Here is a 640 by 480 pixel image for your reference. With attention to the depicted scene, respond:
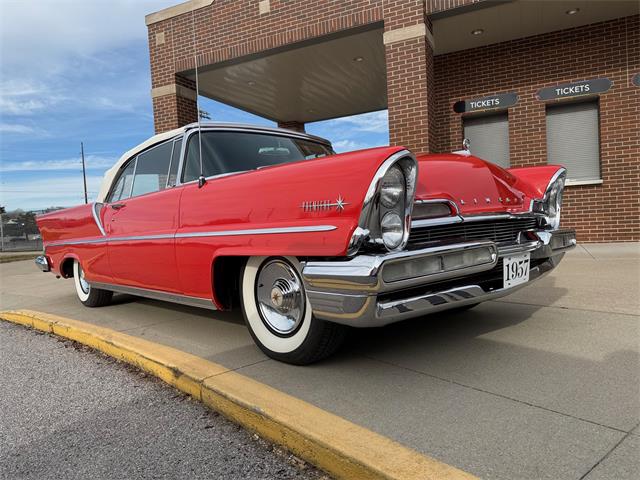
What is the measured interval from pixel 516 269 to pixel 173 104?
7928 millimetres

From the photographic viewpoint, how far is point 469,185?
2922 millimetres

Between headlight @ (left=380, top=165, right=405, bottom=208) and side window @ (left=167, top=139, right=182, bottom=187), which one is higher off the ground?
side window @ (left=167, top=139, right=182, bottom=187)

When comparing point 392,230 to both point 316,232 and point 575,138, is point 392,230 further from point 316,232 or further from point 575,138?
point 575,138

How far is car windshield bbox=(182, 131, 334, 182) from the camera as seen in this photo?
3.38m

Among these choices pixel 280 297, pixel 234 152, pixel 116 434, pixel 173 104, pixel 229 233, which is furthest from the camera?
pixel 173 104

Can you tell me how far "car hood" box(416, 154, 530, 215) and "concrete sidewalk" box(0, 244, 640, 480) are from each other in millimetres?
898

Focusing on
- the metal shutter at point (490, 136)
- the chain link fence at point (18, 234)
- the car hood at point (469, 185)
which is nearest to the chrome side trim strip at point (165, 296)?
the car hood at point (469, 185)

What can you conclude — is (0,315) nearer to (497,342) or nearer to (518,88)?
(497,342)

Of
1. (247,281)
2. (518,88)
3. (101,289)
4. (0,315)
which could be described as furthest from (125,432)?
(518,88)

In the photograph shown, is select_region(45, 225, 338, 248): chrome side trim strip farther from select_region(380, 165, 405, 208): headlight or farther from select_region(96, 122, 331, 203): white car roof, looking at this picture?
select_region(96, 122, 331, 203): white car roof

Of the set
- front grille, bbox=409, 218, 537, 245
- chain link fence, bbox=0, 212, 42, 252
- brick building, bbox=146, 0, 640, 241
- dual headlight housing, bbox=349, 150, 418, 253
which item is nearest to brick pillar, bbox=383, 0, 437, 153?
brick building, bbox=146, 0, 640, 241

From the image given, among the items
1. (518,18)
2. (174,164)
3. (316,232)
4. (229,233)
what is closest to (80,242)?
(174,164)

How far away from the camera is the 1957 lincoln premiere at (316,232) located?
225 cm

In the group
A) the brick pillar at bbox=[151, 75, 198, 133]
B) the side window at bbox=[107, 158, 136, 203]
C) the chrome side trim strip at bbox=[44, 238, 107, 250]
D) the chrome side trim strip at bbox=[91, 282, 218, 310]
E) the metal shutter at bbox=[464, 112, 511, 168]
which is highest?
the brick pillar at bbox=[151, 75, 198, 133]
